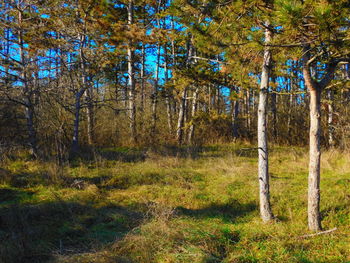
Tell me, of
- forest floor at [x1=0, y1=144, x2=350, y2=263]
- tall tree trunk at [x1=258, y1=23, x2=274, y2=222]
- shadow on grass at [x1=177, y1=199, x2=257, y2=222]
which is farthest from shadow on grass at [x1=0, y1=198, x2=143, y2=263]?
tall tree trunk at [x1=258, y1=23, x2=274, y2=222]

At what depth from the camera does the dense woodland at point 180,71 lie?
3.81 meters

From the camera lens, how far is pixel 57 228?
446cm

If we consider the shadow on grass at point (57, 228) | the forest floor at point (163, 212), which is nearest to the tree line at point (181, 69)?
the forest floor at point (163, 212)

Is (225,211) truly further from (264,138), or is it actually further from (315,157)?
(315,157)

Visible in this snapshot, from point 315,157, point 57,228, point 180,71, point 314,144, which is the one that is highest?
point 180,71

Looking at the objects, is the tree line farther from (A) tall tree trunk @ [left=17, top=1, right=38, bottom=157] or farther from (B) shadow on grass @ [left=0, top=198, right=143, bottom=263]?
(B) shadow on grass @ [left=0, top=198, right=143, bottom=263]

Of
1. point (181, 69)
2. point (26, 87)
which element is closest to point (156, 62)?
point (181, 69)

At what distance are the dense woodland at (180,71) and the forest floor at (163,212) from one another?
707 mm

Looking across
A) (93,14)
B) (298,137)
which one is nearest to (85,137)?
(93,14)

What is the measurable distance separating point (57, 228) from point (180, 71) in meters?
7.45

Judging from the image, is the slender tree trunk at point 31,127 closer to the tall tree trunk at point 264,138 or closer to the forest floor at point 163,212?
the forest floor at point 163,212

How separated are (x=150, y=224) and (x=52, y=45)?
822 cm

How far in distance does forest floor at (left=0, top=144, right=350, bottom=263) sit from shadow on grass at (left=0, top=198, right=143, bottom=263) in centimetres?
2

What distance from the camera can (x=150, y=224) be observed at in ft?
13.2
